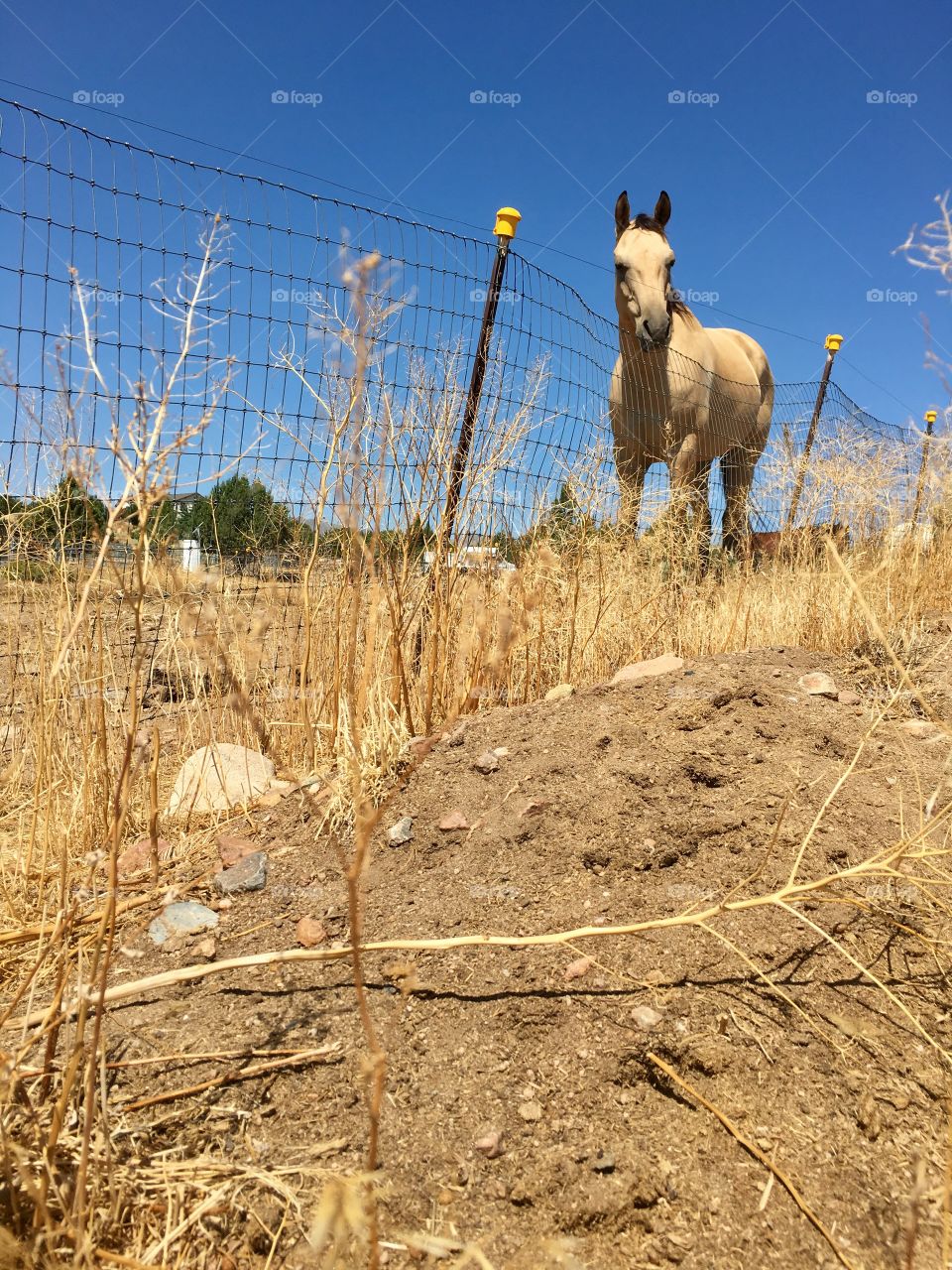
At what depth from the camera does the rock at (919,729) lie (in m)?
2.39

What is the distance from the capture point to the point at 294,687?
2.88m

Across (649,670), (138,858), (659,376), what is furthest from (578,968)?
(659,376)

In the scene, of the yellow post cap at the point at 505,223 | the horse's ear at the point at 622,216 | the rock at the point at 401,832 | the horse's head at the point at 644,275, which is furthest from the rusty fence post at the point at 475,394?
the horse's ear at the point at 622,216

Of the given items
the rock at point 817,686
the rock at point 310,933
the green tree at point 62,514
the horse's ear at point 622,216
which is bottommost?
the rock at point 310,933

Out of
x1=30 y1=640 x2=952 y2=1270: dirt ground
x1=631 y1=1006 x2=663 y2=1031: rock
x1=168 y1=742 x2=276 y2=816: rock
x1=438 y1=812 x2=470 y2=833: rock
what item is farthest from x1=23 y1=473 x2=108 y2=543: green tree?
x1=631 y1=1006 x2=663 y2=1031: rock

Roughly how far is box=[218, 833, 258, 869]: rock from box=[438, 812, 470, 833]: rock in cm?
50

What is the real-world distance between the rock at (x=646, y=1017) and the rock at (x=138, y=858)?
1.30m

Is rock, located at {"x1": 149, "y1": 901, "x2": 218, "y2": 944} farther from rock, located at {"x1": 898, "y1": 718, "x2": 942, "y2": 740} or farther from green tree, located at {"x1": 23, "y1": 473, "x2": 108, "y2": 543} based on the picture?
rock, located at {"x1": 898, "y1": 718, "x2": 942, "y2": 740}

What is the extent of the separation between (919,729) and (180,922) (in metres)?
2.18

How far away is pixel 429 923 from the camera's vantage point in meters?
1.56

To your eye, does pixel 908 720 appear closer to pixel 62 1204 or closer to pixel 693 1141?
pixel 693 1141

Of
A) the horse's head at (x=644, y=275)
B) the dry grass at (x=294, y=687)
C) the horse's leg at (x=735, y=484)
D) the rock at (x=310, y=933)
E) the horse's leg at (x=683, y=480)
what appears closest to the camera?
the dry grass at (x=294, y=687)

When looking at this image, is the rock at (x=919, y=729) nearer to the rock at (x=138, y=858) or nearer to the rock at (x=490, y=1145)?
the rock at (x=490, y=1145)

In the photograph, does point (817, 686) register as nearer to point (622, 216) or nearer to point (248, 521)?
point (248, 521)
